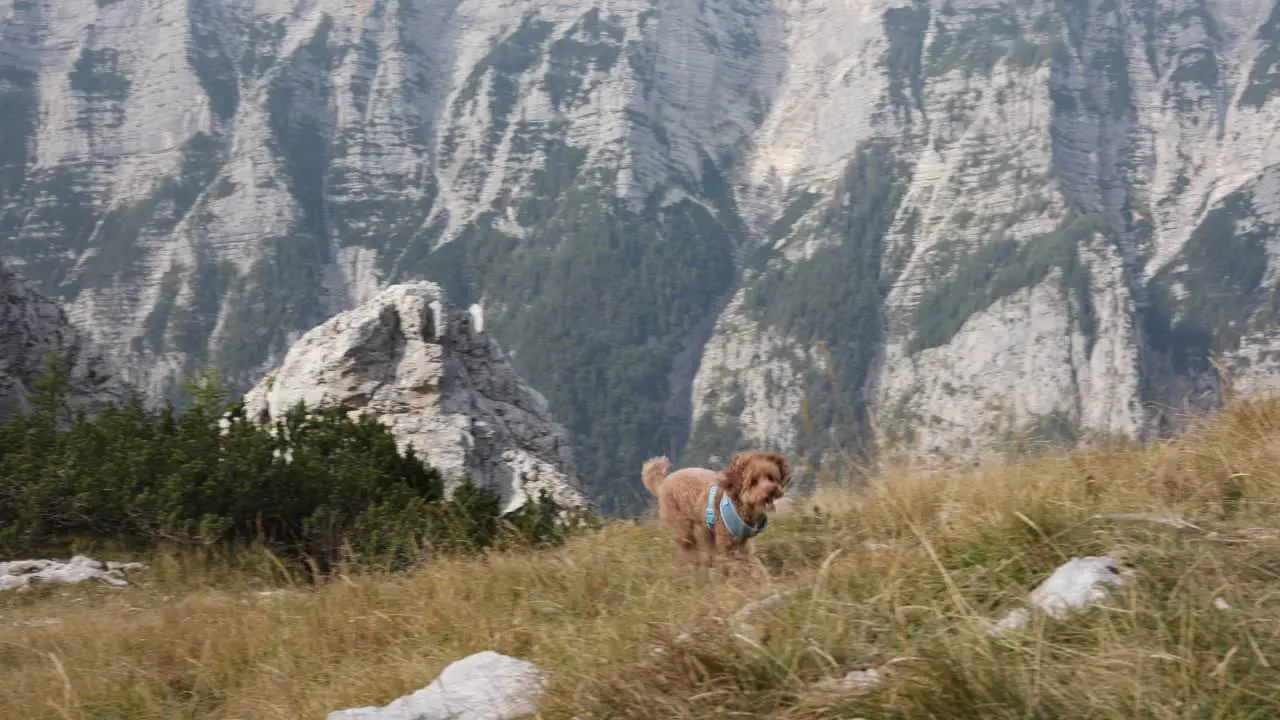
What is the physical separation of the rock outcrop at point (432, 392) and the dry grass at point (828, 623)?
39.5 feet

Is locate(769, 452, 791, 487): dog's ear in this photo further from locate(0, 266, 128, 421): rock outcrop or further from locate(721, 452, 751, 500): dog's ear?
locate(0, 266, 128, 421): rock outcrop

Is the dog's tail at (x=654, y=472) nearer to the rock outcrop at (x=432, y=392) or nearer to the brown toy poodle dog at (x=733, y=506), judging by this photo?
the brown toy poodle dog at (x=733, y=506)

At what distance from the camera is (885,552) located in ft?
18.7

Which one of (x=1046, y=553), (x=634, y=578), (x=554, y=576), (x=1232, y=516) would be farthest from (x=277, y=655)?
(x=1232, y=516)

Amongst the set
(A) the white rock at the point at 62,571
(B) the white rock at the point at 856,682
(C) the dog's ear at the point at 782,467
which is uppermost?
(C) the dog's ear at the point at 782,467

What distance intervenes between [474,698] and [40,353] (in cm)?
2396

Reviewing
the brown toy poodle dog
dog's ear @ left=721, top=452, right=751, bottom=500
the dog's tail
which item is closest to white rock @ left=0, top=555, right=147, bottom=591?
the dog's tail

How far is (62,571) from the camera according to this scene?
36.2 ft

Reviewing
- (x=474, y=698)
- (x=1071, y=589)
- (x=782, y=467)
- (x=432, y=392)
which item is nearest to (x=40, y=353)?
(x=432, y=392)

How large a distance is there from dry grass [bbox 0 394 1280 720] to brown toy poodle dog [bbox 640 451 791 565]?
0.30 metres

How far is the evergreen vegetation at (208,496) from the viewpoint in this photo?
40.4 feet

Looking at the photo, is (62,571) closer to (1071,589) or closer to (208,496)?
(208,496)

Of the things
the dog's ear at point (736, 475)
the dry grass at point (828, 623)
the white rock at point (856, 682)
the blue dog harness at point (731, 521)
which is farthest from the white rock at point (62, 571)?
the white rock at point (856, 682)

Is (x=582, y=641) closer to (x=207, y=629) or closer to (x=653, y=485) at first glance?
(x=207, y=629)
